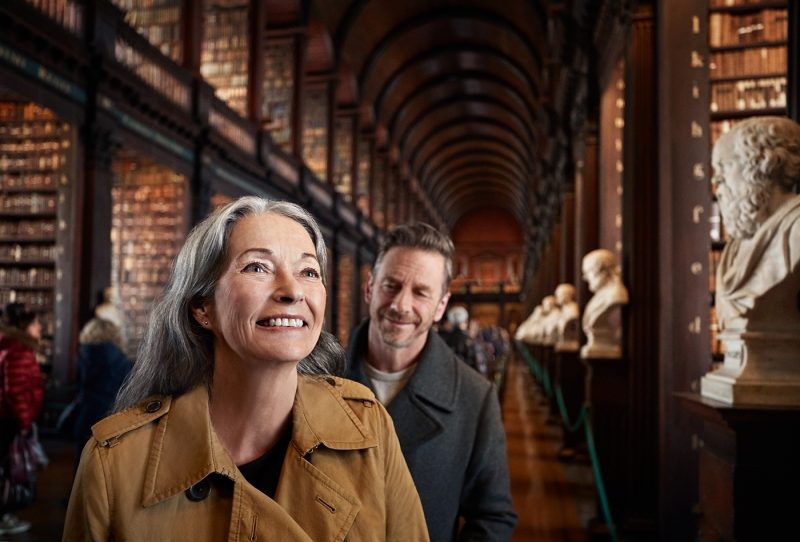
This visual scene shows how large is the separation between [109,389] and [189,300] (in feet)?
13.6

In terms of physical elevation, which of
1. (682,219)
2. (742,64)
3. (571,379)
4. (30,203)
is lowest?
(571,379)

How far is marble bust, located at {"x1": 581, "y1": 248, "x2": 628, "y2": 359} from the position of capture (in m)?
4.43

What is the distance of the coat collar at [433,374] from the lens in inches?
68.7

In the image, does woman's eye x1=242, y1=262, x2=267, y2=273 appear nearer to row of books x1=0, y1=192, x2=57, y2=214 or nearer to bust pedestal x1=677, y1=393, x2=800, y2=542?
bust pedestal x1=677, y1=393, x2=800, y2=542

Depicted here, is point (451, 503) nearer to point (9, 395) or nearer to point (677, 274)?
point (677, 274)

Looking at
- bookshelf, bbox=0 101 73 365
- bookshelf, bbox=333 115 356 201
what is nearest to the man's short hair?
bookshelf, bbox=0 101 73 365

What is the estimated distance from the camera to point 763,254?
2.22 m

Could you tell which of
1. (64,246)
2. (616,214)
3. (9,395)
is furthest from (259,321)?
(64,246)

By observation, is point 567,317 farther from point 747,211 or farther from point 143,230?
point 143,230

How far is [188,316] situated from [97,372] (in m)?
4.22

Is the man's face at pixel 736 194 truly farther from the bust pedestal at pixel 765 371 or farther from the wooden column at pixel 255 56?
the wooden column at pixel 255 56

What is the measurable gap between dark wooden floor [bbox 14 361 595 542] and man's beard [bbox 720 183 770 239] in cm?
269

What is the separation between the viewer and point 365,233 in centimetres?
2083

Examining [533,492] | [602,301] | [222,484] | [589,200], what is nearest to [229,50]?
[589,200]
